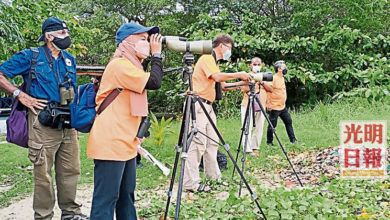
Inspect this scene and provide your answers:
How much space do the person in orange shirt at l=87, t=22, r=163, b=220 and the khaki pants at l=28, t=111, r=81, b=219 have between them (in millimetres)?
887

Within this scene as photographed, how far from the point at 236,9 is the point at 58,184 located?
1073cm

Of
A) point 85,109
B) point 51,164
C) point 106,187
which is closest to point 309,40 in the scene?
point 51,164

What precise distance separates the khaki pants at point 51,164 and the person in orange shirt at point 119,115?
887 millimetres

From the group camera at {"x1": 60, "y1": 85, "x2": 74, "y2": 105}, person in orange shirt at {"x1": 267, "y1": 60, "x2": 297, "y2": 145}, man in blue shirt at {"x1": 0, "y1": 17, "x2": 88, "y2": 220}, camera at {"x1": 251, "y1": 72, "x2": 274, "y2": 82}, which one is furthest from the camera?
person in orange shirt at {"x1": 267, "y1": 60, "x2": 297, "y2": 145}

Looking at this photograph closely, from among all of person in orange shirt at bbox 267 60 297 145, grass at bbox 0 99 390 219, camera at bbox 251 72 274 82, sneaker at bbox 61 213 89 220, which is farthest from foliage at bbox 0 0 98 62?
person in orange shirt at bbox 267 60 297 145

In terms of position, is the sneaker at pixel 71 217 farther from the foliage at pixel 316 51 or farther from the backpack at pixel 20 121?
the foliage at pixel 316 51

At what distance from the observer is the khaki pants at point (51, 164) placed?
3.36 metres

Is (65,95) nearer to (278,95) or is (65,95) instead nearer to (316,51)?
(278,95)

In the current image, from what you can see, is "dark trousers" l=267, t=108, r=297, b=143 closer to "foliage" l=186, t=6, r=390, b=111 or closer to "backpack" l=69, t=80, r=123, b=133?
"foliage" l=186, t=6, r=390, b=111

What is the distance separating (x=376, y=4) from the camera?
37.1ft

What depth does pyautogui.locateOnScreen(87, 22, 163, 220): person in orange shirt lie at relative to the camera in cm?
263

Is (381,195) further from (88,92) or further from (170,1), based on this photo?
(170,1)

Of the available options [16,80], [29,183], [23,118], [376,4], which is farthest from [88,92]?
[376,4]

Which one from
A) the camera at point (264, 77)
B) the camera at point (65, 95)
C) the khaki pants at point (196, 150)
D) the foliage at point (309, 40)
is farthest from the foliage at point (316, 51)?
the camera at point (65, 95)
